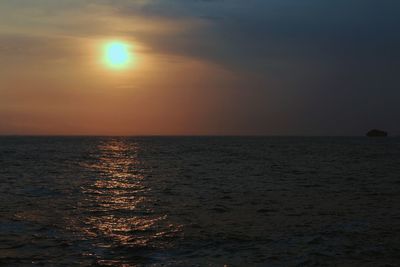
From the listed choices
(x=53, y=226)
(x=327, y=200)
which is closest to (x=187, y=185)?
(x=327, y=200)

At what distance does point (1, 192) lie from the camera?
1344 inches

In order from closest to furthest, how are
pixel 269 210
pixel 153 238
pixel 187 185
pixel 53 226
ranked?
pixel 153 238 → pixel 53 226 → pixel 269 210 → pixel 187 185

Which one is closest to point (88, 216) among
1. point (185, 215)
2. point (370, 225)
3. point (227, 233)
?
point (185, 215)

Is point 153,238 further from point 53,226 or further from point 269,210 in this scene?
point 269,210

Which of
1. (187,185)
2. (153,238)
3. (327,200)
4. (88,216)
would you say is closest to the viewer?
(153,238)

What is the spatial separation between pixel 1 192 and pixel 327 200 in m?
22.9

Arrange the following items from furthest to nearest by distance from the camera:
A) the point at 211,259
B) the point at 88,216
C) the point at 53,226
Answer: the point at 88,216 → the point at 53,226 → the point at 211,259

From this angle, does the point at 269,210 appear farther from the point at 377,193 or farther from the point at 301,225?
the point at 377,193

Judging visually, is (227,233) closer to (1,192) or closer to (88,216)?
(88,216)

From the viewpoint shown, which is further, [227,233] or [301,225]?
[301,225]

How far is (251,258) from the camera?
55.9 feet

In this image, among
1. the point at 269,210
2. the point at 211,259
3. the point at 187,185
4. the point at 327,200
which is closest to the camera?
the point at 211,259

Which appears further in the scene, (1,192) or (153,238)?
(1,192)

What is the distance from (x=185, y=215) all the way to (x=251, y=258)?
9.06m
